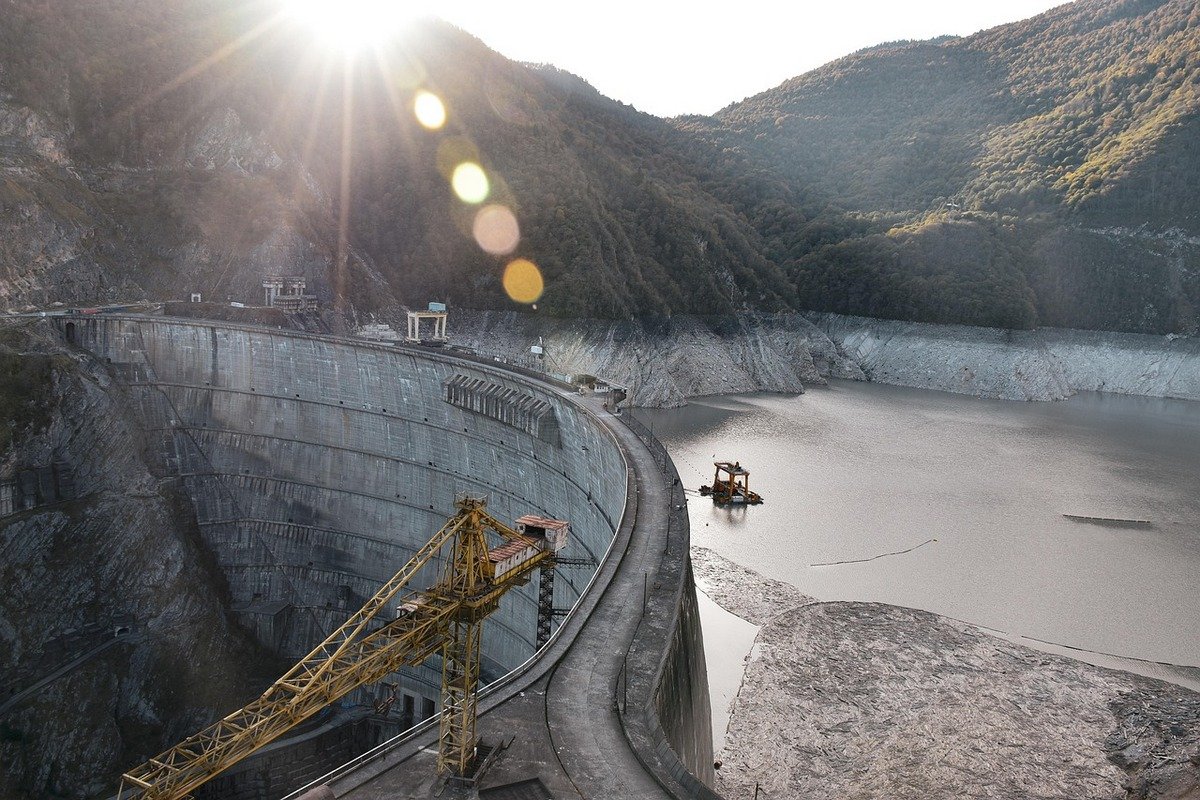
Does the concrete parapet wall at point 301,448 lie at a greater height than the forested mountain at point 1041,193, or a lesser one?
lesser

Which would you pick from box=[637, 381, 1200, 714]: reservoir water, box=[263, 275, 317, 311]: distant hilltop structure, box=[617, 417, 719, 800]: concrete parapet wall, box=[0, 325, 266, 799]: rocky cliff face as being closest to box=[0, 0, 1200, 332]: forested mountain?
box=[263, 275, 317, 311]: distant hilltop structure

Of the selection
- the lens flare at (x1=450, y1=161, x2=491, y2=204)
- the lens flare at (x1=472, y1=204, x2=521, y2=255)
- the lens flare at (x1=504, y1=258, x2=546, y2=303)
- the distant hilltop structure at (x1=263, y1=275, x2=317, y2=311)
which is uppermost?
the lens flare at (x1=450, y1=161, x2=491, y2=204)

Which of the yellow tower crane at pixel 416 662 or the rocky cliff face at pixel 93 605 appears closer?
the yellow tower crane at pixel 416 662

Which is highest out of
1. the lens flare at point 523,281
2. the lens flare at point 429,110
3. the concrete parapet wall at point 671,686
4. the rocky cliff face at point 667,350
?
the lens flare at point 429,110

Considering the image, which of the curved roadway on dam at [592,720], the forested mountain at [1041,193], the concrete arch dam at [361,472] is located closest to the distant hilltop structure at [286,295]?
the concrete arch dam at [361,472]

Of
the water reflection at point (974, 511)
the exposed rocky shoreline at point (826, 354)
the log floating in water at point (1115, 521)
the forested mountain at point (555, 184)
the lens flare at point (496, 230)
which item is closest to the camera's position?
the water reflection at point (974, 511)

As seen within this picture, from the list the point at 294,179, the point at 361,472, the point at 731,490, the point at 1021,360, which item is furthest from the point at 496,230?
the point at 1021,360

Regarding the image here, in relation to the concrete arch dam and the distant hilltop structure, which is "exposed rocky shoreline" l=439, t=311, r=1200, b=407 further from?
the concrete arch dam

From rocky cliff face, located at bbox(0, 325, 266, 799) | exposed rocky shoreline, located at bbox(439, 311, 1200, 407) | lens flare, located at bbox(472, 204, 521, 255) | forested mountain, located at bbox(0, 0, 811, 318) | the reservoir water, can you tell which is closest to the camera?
rocky cliff face, located at bbox(0, 325, 266, 799)

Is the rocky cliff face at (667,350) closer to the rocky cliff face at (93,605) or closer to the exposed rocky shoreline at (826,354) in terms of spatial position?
the exposed rocky shoreline at (826,354)
